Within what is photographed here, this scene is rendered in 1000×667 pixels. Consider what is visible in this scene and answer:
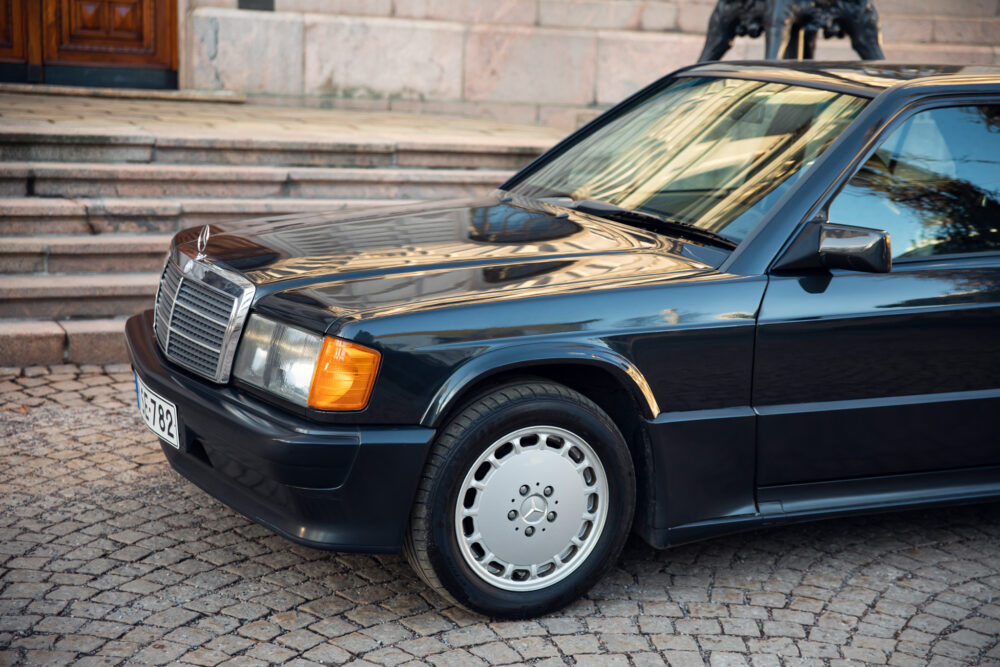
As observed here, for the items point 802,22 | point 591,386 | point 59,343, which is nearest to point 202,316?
point 591,386

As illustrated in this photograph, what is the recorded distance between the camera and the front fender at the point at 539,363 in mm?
3271

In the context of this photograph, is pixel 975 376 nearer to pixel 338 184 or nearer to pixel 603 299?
pixel 603 299

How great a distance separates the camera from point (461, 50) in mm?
11648

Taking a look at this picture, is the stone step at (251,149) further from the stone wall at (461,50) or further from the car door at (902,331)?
the car door at (902,331)

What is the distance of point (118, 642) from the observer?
3316 millimetres

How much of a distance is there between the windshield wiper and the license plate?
166 cm

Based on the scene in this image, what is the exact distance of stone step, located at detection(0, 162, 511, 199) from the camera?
23.0ft

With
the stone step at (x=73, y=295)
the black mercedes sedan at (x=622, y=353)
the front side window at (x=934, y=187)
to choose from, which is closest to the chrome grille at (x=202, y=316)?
the black mercedes sedan at (x=622, y=353)

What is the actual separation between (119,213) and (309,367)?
4.09 metres

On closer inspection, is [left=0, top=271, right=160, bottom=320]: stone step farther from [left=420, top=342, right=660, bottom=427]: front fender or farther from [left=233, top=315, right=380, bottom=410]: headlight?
[left=420, top=342, right=660, bottom=427]: front fender

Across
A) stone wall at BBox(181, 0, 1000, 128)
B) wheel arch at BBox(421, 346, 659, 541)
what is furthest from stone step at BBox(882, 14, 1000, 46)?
wheel arch at BBox(421, 346, 659, 541)

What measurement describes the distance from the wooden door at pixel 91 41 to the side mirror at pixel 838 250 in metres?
8.53

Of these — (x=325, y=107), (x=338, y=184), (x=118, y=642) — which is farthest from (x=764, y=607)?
(x=325, y=107)

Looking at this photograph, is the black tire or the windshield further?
the windshield
